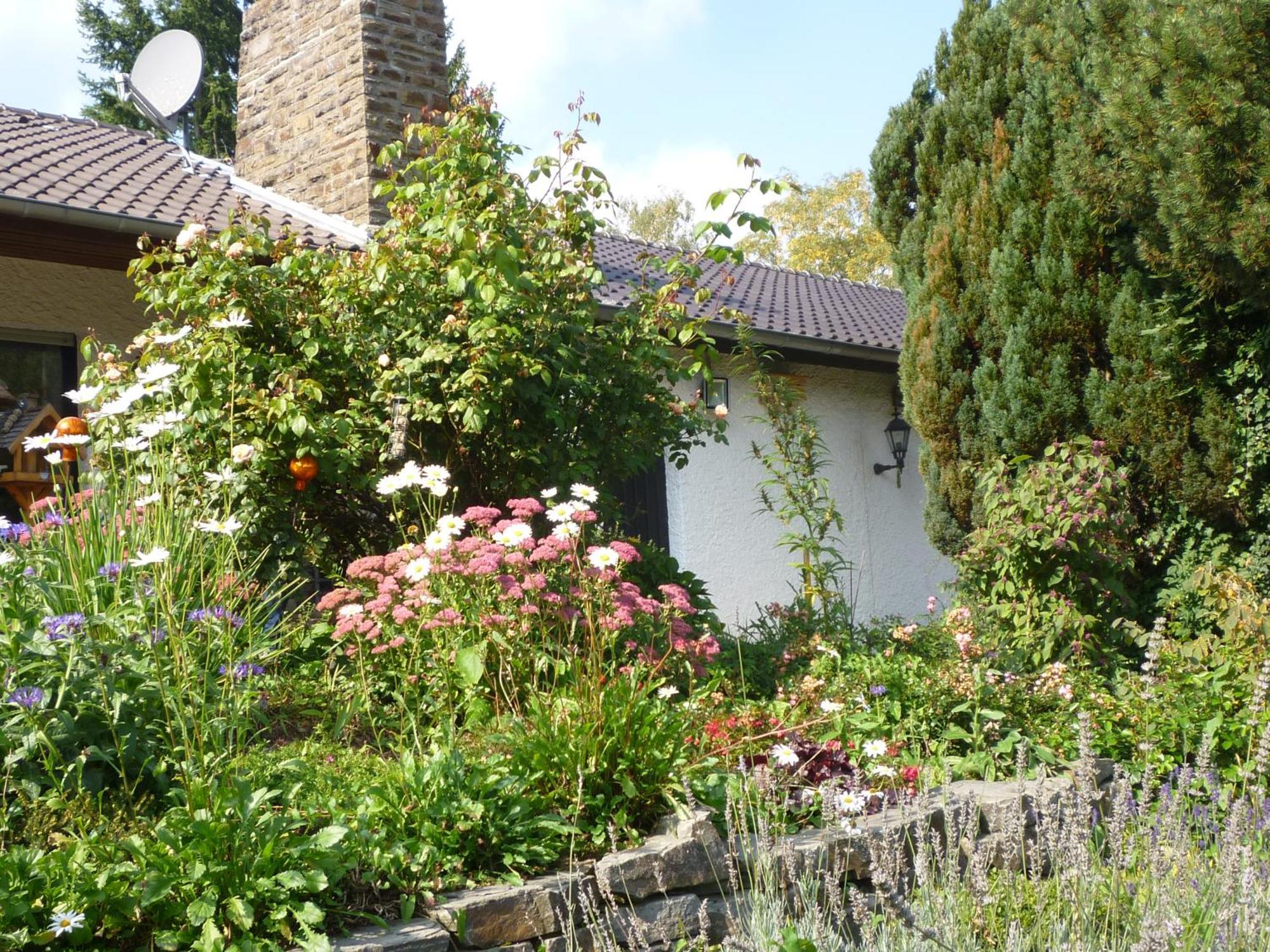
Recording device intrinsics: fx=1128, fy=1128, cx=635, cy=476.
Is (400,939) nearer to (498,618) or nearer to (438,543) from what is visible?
(498,618)

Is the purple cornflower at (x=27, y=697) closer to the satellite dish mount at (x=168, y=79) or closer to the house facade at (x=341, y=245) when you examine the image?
the house facade at (x=341, y=245)

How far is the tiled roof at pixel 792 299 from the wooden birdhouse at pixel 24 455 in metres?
3.64

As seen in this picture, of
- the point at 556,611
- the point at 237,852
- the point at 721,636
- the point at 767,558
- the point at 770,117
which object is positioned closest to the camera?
the point at 237,852

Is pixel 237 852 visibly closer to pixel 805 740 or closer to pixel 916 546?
pixel 805 740

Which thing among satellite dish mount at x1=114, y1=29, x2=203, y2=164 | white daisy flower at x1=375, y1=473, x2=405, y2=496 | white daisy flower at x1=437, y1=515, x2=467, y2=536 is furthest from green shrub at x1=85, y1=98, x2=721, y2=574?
satellite dish mount at x1=114, y1=29, x2=203, y2=164

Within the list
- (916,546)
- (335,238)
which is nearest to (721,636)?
(335,238)

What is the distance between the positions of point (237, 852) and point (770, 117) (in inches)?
351

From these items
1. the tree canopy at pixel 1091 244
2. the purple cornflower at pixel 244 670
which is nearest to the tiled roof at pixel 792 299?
the tree canopy at pixel 1091 244

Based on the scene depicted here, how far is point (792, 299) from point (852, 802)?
967 cm

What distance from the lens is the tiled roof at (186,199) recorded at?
21.2 ft

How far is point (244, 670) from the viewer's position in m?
3.14

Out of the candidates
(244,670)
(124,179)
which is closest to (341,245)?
(124,179)

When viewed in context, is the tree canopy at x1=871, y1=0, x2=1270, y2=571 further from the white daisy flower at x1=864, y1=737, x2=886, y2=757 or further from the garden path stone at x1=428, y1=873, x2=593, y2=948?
the garden path stone at x1=428, y1=873, x2=593, y2=948

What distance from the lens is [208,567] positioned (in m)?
4.00
